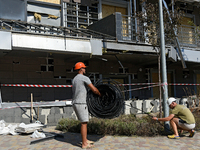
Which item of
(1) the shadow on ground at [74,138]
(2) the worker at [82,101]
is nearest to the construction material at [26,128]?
(1) the shadow on ground at [74,138]

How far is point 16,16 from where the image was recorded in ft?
36.4

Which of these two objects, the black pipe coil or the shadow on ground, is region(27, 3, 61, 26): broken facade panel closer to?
the shadow on ground

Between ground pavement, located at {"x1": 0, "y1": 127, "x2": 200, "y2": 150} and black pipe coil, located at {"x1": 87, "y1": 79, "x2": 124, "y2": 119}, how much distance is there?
2.88 feet

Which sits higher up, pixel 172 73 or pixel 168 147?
pixel 172 73

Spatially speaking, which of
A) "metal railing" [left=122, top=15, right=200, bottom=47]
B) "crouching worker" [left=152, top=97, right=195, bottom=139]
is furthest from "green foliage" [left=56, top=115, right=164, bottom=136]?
"metal railing" [left=122, top=15, right=200, bottom=47]

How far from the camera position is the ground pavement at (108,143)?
18.4 ft

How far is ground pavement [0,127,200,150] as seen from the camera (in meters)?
5.61

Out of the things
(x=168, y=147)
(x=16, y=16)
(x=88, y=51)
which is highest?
(x=16, y=16)

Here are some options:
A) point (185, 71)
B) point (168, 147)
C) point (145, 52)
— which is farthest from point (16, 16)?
point (185, 71)

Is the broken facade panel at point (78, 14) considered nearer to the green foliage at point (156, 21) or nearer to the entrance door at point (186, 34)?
the green foliage at point (156, 21)

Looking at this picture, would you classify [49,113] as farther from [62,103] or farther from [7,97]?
[7,97]

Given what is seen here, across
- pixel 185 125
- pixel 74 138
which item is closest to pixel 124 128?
pixel 74 138

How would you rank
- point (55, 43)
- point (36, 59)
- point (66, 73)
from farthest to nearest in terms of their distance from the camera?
point (66, 73) → point (36, 59) → point (55, 43)

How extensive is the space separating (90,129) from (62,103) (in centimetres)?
223
